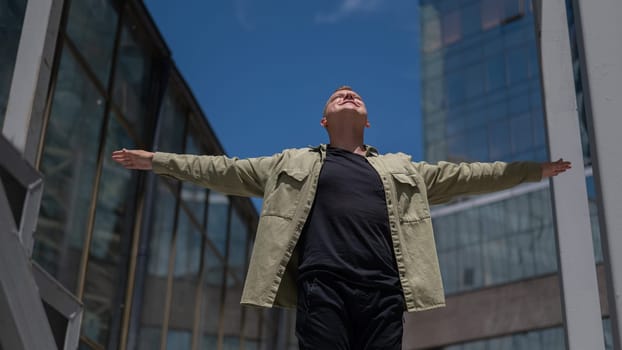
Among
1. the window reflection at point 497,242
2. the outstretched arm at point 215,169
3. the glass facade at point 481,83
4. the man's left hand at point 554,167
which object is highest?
the glass facade at point 481,83

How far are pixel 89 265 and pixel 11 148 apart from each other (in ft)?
17.6

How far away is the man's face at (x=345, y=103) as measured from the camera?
468cm

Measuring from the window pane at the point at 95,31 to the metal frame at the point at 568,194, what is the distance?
6.55 meters

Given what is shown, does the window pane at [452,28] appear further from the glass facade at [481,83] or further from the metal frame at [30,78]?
the metal frame at [30,78]

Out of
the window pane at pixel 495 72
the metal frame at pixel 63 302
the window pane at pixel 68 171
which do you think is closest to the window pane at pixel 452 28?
the window pane at pixel 495 72

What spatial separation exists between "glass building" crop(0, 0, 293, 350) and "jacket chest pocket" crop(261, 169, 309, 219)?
3.06 m

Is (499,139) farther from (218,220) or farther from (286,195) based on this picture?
(286,195)

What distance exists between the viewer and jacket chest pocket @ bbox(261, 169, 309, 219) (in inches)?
174

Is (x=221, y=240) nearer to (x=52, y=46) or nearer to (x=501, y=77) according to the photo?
(x=52, y=46)

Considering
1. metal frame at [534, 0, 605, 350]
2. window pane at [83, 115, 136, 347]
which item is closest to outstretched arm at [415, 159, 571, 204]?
metal frame at [534, 0, 605, 350]

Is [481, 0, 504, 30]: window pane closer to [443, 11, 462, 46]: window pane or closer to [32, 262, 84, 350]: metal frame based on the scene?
[443, 11, 462, 46]: window pane

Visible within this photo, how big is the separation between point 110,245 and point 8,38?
14.8 feet

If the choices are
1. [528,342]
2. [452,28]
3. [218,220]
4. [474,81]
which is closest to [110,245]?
[218,220]

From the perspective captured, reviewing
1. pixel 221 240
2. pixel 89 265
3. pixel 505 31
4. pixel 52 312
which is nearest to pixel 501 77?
pixel 505 31
